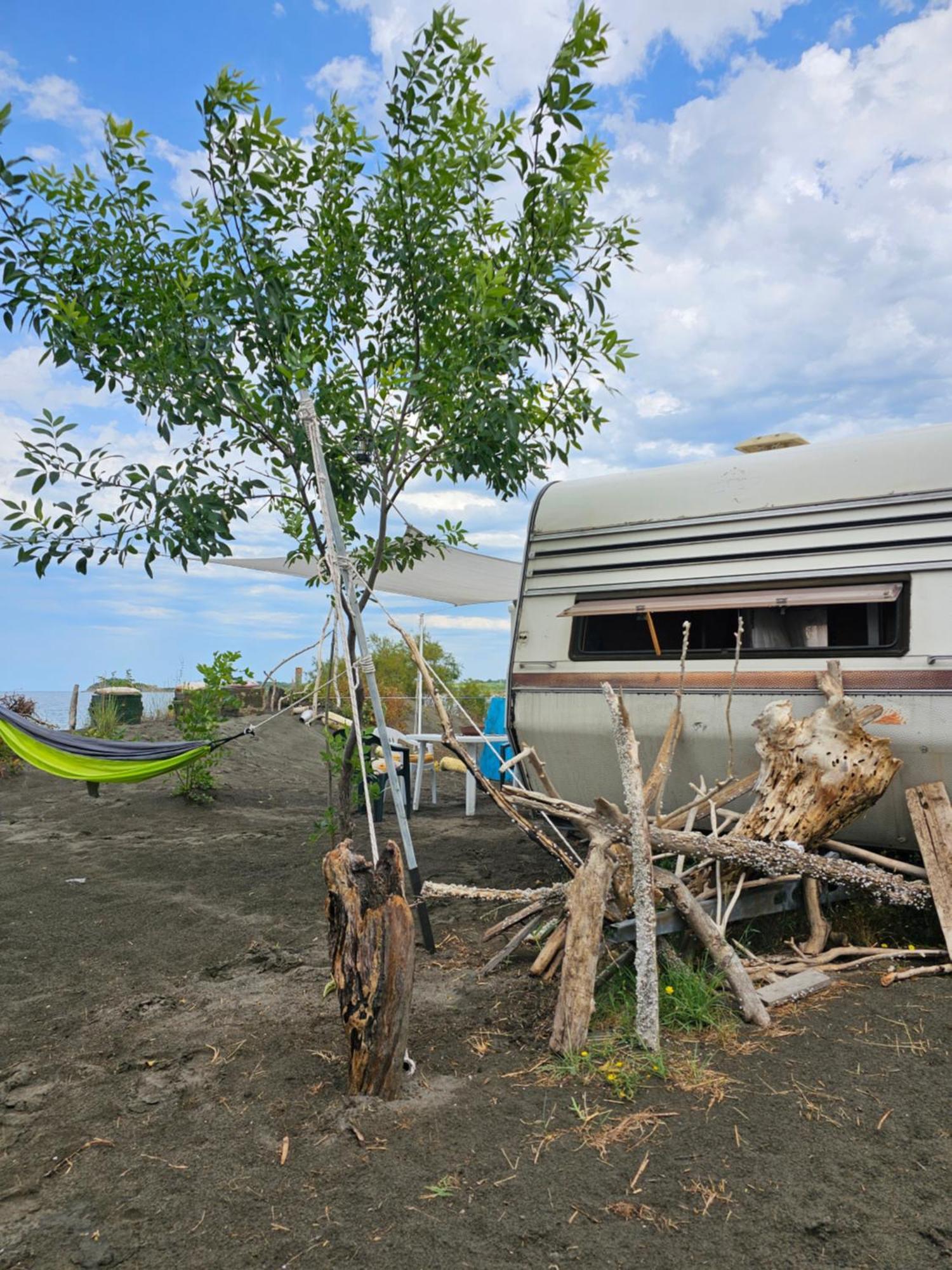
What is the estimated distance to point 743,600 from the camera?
5.45 meters

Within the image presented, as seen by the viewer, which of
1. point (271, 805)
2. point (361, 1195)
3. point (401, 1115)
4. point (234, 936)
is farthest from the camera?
point (271, 805)

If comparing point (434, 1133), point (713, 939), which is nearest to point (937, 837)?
point (713, 939)

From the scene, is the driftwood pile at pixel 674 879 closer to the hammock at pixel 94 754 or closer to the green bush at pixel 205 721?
the hammock at pixel 94 754

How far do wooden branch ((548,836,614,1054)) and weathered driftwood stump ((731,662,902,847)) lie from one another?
41.2 inches

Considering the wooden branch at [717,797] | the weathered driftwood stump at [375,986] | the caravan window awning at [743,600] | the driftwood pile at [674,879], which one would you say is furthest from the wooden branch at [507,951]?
the caravan window awning at [743,600]

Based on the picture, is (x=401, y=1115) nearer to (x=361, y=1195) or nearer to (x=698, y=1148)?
(x=361, y=1195)

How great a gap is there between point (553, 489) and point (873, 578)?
2295 mm

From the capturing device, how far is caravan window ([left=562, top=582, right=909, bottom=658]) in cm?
512

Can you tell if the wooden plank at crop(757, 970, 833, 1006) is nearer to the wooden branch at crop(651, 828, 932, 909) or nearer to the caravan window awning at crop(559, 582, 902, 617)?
the wooden branch at crop(651, 828, 932, 909)

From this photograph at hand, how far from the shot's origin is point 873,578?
5098mm

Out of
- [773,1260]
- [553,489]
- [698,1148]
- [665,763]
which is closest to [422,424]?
[553,489]

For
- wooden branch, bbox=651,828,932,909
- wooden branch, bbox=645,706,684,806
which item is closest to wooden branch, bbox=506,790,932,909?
wooden branch, bbox=651,828,932,909

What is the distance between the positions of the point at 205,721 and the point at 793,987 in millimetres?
7002

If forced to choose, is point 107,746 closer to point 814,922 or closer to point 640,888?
point 640,888
